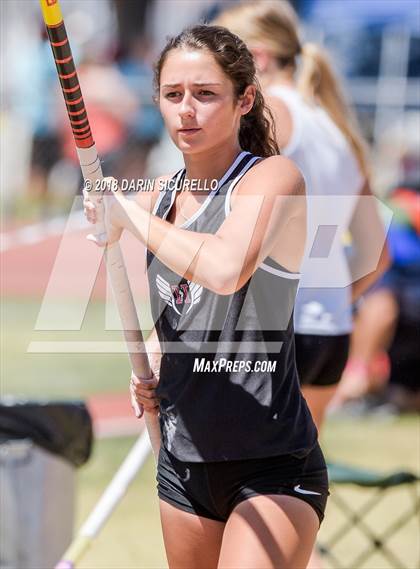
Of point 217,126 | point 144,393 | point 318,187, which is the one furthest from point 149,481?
point 217,126

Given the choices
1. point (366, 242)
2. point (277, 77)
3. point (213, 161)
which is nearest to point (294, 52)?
point (277, 77)

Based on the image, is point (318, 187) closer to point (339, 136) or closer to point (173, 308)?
point (339, 136)

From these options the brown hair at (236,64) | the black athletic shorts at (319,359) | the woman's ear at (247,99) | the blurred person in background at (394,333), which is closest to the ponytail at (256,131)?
the brown hair at (236,64)

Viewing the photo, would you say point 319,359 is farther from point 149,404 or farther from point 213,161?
point 213,161

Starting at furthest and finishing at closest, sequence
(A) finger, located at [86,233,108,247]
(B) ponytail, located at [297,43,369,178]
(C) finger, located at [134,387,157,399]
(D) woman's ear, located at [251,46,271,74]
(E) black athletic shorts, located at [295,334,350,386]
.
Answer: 1. (B) ponytail, located at [297,43,369,178]
2. (D) woman's ear, located at [251,46,271,74]
3. (E) black athletic shorts, located at [295,334,350,386]
4. (C) finger, located at [134,387,157,399]
5. (A) finger, located at [86,233,108,247]

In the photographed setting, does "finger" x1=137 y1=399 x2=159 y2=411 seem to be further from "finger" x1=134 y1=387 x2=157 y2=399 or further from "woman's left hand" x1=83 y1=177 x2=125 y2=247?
"woman's left hand" x1=83 y1=177 x2=125 y2=247

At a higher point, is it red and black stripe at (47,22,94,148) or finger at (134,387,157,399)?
red and black stripe at (47,22,94,148)

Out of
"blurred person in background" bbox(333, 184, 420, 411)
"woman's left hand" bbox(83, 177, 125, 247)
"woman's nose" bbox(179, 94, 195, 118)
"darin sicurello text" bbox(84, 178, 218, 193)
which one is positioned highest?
"woman's nose" bbox(179, 94, 195, 118)

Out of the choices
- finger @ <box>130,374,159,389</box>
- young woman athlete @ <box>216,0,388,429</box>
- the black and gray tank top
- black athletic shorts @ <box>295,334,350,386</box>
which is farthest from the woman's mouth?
black athletic shorts @ <box>295,334,350,386</box>

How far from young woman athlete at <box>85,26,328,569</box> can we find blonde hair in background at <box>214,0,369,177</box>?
1.16 meters

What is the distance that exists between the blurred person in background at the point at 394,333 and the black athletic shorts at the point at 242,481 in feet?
16.0

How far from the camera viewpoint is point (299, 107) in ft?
12.2

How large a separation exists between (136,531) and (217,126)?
287 centimetres

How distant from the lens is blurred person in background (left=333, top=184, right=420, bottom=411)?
750cm
